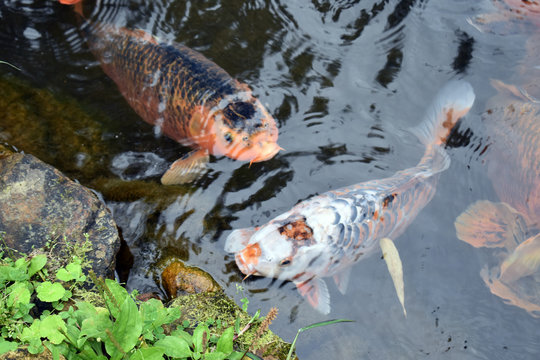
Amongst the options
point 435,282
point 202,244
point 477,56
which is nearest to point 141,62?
point 202,244

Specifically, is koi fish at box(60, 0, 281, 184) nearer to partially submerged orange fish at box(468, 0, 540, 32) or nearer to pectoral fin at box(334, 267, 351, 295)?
pectoral fin at box(334, 267, 351, 295)

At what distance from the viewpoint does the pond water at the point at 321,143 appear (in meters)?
3.89

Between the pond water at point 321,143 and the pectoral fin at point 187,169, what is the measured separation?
10 cm

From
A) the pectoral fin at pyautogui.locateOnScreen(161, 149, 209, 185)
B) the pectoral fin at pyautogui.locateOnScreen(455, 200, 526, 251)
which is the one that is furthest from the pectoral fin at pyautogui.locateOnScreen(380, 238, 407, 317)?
the pectoral fin at pyautogui.locateOnScreen(161, 149, 209, 185)

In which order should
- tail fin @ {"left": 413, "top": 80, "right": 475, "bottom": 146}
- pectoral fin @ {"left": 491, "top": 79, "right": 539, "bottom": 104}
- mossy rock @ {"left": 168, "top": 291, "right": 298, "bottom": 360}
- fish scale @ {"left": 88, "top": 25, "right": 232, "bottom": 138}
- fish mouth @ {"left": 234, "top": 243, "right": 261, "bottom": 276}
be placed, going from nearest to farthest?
mossy rock @ {"left": 168, "top": 291, "right": 298, "bottom": 360}, fish mouth @ {"left": 234, "top": 243, "right": 261, "bottom": 276}, fish scale @ {"left": 88, "top": 25, "right": 232, "bottom": 138}, tail fin @ {"left": 413, "top": 80, "right": 475, "bottom": 146}, pectoral fin @ {"left": 491, "top": 79, "right": 539, "bottom": 104}

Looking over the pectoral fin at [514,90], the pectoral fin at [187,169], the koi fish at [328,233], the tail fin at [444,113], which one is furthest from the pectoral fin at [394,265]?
the pectoral fin at [514,90]

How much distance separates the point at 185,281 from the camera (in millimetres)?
3639

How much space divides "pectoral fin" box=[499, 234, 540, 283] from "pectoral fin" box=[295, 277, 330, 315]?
1.64m

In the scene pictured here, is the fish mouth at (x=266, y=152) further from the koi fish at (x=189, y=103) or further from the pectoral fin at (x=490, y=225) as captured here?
the pectoral fin at (x=490, y=225)

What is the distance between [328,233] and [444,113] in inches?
78.9

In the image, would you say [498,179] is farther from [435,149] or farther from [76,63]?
[76,63]

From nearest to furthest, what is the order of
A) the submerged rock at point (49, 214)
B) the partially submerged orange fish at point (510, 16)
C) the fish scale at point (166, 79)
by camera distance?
the submerged rock at point (49, 214) < the fish scale at point (166, 79) < the partially submerged orange fish at point (510, 16)

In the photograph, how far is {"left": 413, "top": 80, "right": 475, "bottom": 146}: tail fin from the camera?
4703mm

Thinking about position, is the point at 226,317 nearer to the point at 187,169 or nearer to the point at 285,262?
the point at 285,262
